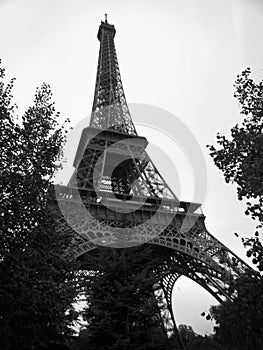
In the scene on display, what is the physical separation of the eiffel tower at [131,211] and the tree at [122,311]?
2165 mm

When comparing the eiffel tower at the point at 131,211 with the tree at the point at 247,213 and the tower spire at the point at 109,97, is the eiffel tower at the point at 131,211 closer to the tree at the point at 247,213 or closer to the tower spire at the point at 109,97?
the tower spire at the point at 109,97

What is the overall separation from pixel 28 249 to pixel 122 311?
5.72 metres

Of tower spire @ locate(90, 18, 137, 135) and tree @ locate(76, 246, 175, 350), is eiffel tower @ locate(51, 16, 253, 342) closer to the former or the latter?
tower spire @ locate(90, 18, 137, 135)

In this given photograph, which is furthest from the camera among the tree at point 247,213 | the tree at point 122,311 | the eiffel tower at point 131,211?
the eiffel tower at point 131,211

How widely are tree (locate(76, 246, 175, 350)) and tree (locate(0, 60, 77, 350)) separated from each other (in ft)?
8.15

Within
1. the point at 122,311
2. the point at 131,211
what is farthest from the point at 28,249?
the point at 131,211

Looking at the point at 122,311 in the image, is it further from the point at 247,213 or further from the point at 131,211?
the point at 131,211

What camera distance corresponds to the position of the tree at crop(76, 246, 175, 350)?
42.9 ft

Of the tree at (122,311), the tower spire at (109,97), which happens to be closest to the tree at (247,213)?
the tree at (122,311)

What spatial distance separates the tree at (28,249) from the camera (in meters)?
9.45

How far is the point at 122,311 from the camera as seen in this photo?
44.8 feet

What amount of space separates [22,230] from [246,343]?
7.39m

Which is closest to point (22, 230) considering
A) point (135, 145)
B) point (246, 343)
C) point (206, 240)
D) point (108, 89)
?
point (246, 343)

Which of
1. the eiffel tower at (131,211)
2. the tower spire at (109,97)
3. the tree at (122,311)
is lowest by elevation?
the tree at (122,311)
